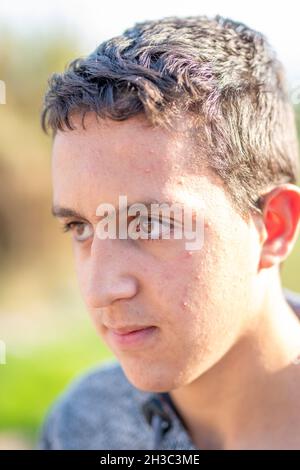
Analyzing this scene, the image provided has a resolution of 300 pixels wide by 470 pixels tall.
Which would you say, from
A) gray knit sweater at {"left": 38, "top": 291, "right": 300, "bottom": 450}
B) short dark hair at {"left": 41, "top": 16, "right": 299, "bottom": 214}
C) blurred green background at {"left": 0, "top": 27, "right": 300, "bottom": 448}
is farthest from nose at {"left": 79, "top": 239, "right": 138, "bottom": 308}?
blurred green background at {"left": 0, "top": 27, "right": 300, "bottom": 448}

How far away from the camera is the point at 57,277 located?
21.5 ft

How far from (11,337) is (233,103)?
409 cm

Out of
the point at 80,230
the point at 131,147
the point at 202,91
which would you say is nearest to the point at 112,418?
the point at 80,230

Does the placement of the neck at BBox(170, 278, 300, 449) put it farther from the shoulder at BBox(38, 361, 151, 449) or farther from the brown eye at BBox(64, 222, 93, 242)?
the brown eye at BBox(64, 222, 93, 242)

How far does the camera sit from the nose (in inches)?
65.2

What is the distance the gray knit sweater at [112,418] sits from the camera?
208cm

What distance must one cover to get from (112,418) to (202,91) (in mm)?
1170

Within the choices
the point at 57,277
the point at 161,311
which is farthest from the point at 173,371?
the point at 57,277

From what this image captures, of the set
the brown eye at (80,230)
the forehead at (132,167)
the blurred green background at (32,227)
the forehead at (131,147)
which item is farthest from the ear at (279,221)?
the blurred green background at (32,227)

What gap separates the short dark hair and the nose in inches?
12.8

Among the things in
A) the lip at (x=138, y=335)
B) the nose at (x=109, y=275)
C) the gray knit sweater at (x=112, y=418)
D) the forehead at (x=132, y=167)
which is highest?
the forehead at (x=132, y=167)

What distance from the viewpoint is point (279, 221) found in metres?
1.87

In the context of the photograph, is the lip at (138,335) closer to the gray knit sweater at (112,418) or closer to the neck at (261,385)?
the neck at (261,385)
